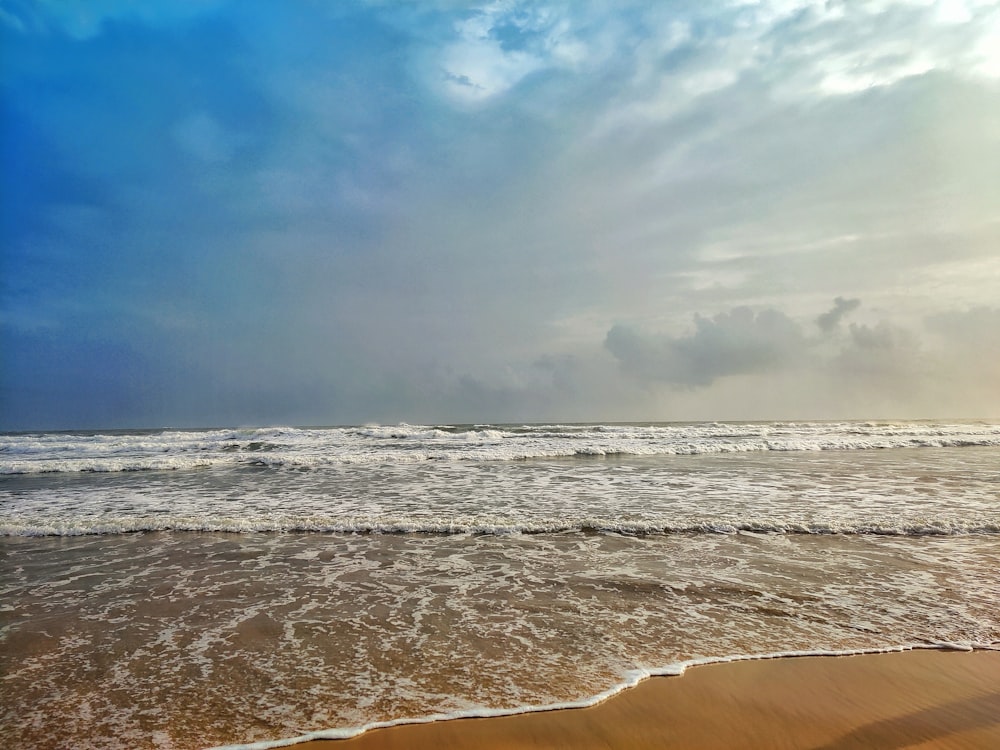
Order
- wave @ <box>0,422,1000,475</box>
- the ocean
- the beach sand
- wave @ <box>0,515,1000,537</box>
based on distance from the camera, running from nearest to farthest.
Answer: the beach sand < the ocean < wave @ <box>0,515,1000,537</box> < wave @ <box>0,422,1000,475</box>

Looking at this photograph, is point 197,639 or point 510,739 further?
point 197,639

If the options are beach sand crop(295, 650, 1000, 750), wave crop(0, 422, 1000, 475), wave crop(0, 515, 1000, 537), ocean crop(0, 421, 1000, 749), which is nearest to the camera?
beach sand crop(295, 650, 1000, 750)

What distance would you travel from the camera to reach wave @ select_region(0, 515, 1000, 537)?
904cm

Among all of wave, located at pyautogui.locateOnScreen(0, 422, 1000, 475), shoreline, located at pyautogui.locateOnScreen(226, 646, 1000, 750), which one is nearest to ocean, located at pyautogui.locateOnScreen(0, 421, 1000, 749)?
shoreline, located at pyautogui.locateOnScreen(226, 646, 1000, 750)

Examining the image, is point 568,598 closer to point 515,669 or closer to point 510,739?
point 515,669

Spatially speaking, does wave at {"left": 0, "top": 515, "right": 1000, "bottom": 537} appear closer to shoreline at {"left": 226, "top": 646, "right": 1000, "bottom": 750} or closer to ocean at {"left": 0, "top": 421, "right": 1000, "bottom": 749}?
ocean at {"left": 0, "top": 421, "right": 1000, "bottom": 749}

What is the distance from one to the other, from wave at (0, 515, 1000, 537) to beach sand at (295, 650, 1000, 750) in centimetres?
472

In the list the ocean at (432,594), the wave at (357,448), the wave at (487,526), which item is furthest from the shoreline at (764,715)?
the wave at (357,448)

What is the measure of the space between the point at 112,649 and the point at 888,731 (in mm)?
6426

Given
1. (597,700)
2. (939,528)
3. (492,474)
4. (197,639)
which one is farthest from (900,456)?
(197,639)

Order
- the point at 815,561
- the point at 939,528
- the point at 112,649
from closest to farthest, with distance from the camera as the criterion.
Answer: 1. the point at 112,649
2. the point at 815,561
3. the point at 939,528

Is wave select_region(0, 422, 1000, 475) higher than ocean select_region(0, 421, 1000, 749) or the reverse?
higher

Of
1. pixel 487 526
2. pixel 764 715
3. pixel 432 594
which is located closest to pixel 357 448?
pixel 487 526

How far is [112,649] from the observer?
4.85 m
